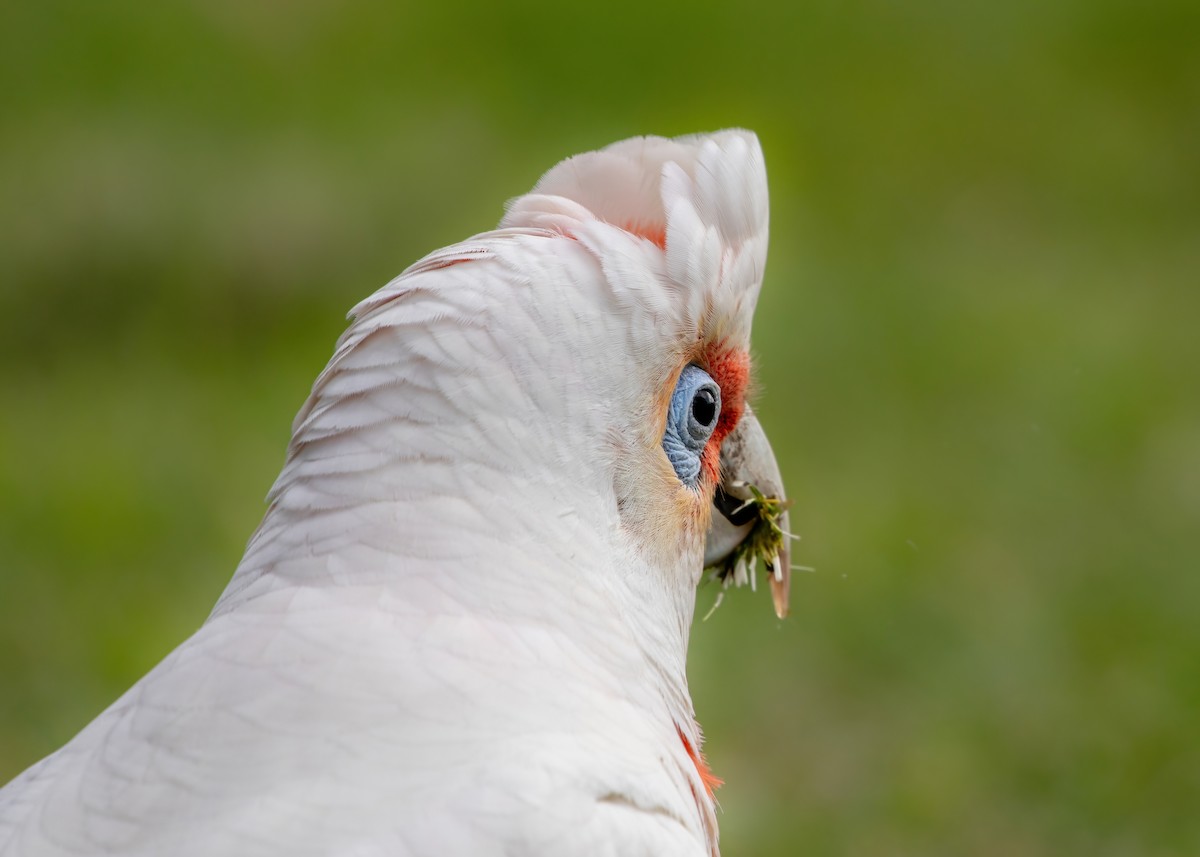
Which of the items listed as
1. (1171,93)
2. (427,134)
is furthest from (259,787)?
(1171,93)

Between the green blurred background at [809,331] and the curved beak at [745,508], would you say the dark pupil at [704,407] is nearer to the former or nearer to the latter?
the curved beak at [745,508]

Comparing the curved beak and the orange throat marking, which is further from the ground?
the curved beak

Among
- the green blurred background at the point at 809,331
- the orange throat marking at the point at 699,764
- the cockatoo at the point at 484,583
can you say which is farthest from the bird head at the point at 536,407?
the green blurred background at the point at 809,331

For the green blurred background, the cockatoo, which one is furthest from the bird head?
the green blurred background

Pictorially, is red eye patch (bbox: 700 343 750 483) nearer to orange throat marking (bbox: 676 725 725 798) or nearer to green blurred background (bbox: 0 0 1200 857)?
orange throat marking (bbox: 676 725 725 798)

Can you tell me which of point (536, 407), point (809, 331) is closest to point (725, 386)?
point (536, 407)

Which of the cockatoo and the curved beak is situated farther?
the curved beak
